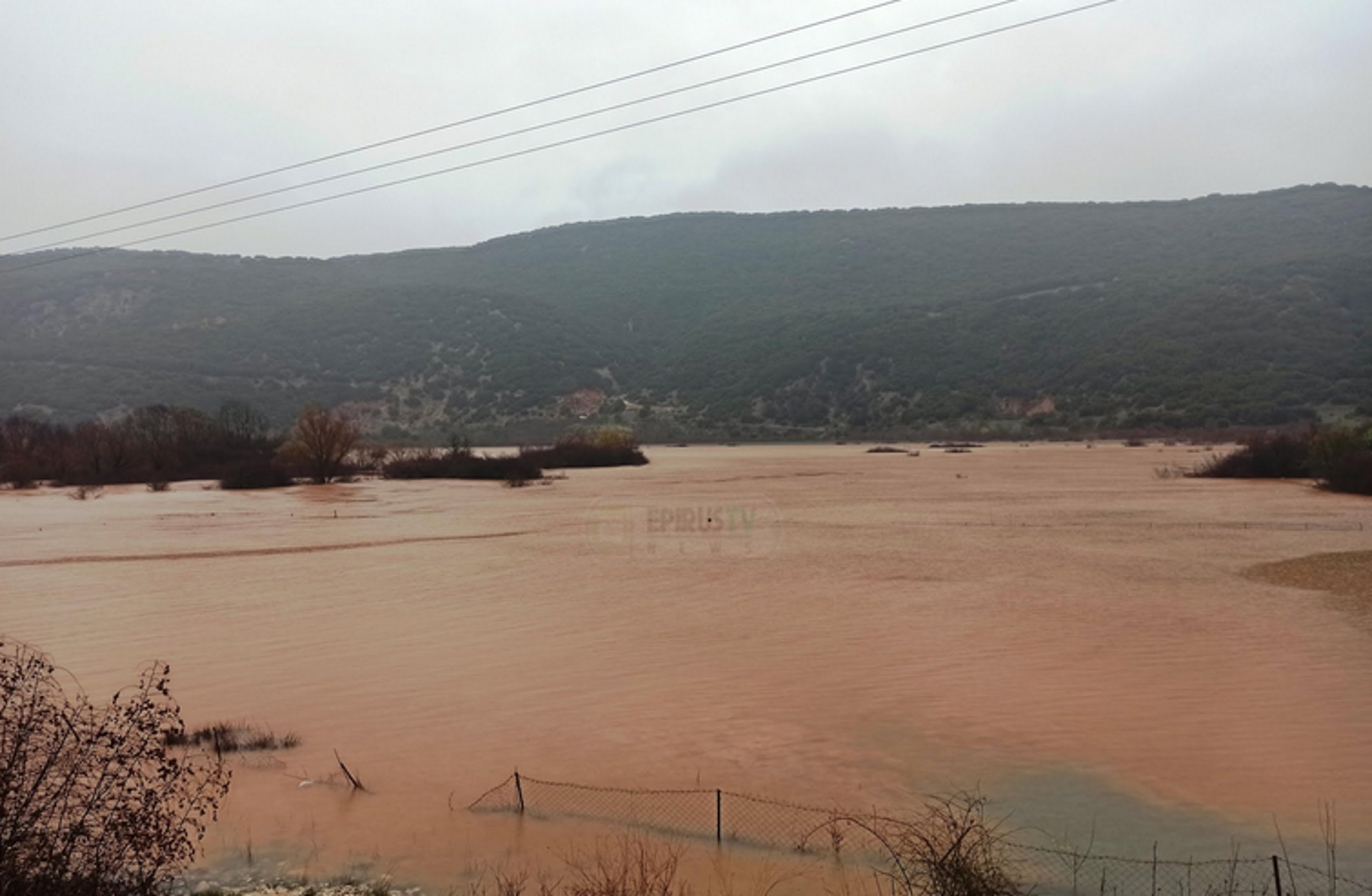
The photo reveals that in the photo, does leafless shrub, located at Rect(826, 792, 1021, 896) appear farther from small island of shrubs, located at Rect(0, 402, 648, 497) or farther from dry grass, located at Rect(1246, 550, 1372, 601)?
small island of shrubs, located at Rect(0, 402, 648, 497)

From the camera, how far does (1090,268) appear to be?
4444 inches

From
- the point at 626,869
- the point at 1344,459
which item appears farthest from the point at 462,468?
the point at 626,869

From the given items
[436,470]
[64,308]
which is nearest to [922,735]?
[436,470]

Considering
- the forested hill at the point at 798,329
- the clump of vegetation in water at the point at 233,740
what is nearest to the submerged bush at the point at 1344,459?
the forested hill at the point at 798,329

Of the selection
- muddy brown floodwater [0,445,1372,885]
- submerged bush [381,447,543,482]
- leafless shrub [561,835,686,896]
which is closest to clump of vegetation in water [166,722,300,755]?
muddy brown floodwater [0,445,1372,885]

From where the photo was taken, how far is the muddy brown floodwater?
7508mm

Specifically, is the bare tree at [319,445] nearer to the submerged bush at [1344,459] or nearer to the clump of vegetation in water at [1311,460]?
the clump of vegetation in water at [1311,460]

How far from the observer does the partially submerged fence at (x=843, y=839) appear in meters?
5.80

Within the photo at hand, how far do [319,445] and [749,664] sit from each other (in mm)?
42294

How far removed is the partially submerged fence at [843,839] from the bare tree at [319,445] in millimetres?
44821

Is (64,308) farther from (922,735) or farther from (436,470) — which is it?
(922,735)

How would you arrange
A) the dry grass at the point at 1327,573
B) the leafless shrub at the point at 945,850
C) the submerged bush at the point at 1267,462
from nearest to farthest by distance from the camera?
the leafless shrub at the point at 945,850 < the dry grass at the point at 1327,573 < the submerged bush at the point at 1267,462

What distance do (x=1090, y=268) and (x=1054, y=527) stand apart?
9734 cm

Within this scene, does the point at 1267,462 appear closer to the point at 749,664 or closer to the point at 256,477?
the point at 749,664
